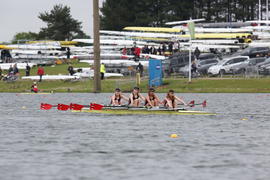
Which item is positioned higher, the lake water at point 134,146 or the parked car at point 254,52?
the parked car at point 254,52

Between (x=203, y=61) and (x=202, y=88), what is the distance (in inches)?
478

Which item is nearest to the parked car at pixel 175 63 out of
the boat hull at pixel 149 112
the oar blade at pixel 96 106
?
the boat hull at pixel 149 112

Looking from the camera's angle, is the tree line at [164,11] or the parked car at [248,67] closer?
the parked car at [248,67]

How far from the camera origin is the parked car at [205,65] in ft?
229

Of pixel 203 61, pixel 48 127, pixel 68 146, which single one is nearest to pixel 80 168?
pixel 68 146

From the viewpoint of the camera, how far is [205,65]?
7031 centimetres

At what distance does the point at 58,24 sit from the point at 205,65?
66464 mm

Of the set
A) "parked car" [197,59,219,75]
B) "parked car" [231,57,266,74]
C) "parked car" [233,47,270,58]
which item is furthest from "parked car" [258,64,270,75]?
"parked car" [233,47,270,58]

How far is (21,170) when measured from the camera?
2122 centimetres

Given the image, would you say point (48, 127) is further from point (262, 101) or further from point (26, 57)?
point (26, 57)

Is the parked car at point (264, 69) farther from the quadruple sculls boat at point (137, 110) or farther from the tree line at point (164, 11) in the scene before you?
the tree line at point (164, 11)

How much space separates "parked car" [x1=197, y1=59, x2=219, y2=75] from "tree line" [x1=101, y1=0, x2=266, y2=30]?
49.9 metres

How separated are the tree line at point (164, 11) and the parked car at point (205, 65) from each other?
164ft

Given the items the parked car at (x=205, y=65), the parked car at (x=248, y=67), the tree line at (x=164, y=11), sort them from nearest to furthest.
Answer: the parked car at (x=248, y=67), the parked car at (x=205, y=65), the tree line at (x=164, y=11)
